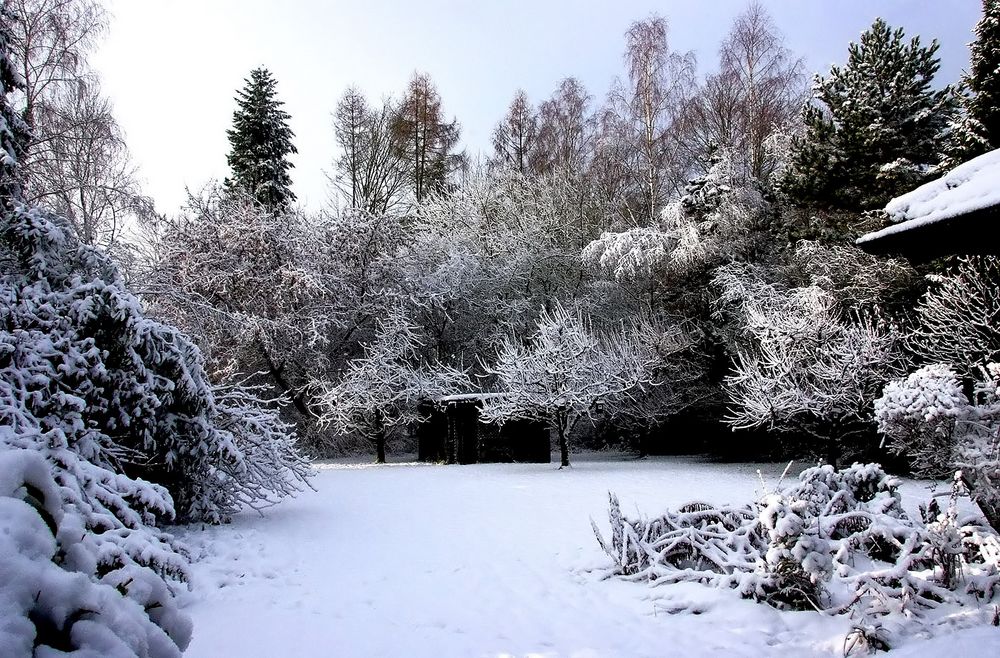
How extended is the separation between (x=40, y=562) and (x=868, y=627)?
4.01 metres

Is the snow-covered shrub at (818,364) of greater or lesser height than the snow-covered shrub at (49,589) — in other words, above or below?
above

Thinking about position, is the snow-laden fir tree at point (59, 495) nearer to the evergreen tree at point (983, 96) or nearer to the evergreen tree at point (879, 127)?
the evergreen tree at point (983, 96)

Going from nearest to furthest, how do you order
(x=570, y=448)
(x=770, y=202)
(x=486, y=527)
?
(x=486, y=527), (x=770, y=202), (x=570, y=448)

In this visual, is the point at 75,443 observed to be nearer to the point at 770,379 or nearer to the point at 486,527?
the point at 486,527

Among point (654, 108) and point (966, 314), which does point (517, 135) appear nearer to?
point (654, 108)

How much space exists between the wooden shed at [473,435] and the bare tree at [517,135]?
39.6 feet

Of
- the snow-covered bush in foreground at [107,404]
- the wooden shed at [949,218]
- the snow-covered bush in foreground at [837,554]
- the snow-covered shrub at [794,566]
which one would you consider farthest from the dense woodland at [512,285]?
the wooden shed at [949,218]

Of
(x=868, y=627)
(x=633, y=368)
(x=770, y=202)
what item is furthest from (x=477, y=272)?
(x=868, y=627)

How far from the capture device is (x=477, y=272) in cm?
1905

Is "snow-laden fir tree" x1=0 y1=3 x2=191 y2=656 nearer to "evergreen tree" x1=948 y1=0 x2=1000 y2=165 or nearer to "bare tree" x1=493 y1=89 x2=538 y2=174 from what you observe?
"evergreen tree" x1=948 y1=0 x2=1000 y2=165

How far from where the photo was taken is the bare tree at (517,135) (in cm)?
2538

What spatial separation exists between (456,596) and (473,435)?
38.0ft

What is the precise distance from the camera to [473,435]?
16.5m

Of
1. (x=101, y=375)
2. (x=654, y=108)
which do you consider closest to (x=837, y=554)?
(x=101, y=375)
